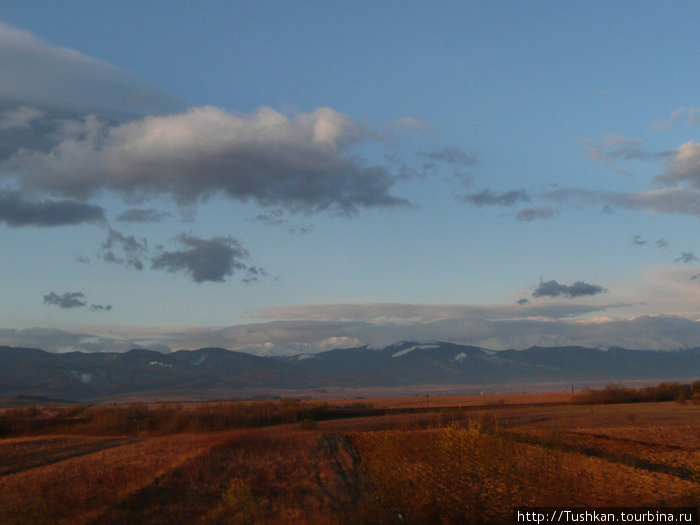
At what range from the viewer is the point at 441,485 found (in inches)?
948

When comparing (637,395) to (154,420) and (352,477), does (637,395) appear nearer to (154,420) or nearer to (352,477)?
(154,420)

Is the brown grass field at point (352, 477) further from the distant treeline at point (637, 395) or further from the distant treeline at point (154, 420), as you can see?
the distant treeline at point (637, 395)

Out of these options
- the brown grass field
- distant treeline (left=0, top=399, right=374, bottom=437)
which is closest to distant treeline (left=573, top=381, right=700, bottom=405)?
distant treeline (left=0, top=399, right=374, bottom=437)

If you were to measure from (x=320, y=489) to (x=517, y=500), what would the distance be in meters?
9.26

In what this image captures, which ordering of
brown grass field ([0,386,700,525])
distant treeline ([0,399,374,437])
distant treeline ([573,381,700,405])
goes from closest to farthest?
brown grass field ([0,386,700,525]) < distant treeline ([0,399,374,437]) < distant treeline ([573,381,700,405])

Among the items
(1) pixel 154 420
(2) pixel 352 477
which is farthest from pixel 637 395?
(2) pixel 352 477

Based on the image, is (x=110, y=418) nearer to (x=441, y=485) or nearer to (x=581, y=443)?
(x=581, y=443)

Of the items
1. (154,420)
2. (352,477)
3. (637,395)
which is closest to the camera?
(352,477)

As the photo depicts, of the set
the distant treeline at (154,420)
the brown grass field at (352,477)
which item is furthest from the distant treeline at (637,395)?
the brown grass field at (352,477)

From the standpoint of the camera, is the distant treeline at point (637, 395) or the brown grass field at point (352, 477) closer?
the brown grass field at point (352, 477)

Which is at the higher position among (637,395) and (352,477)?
(352,477)

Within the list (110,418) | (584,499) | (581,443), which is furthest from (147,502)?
(110,418)

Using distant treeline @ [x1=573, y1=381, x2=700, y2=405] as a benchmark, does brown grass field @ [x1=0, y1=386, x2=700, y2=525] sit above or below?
above

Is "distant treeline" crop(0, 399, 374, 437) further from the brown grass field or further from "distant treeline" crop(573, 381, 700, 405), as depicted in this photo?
"distant treeline" crop(573, 381, 700, 405)
